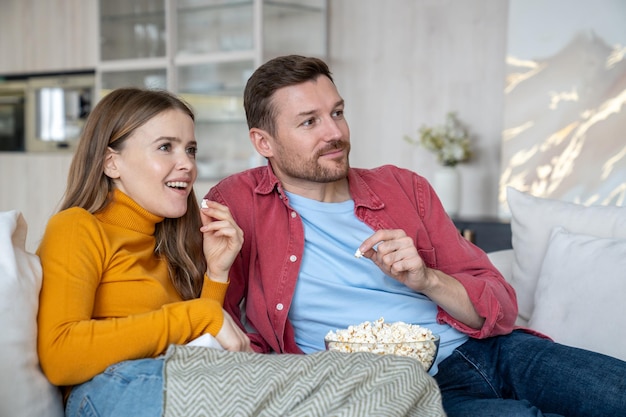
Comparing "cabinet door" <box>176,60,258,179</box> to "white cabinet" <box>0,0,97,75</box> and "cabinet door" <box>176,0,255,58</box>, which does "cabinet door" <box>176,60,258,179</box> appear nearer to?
"cabinet door" <box>176,0,255,58</box>

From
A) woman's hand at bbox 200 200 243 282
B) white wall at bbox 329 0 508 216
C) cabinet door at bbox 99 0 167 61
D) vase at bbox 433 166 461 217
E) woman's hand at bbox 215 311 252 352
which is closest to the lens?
woman's hand at bbox 215 311 252 352

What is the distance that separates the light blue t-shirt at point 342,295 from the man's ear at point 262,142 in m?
0.25

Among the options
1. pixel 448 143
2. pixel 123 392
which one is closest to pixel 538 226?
pixel 123 392

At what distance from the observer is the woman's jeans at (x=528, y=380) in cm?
170

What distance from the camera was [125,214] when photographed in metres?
1.86

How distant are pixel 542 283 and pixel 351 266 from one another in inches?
22.9

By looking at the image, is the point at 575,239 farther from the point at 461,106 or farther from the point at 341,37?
the point at 341,37

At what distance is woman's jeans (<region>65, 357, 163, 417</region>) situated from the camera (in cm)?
137

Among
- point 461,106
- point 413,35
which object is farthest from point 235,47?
point 461,106

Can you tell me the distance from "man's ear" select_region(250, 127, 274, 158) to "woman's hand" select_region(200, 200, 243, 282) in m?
0.40

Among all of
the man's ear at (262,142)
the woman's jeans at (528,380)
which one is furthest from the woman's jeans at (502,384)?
the man's ear at (262,142)

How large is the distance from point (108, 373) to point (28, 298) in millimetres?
210

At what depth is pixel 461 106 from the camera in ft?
15.5

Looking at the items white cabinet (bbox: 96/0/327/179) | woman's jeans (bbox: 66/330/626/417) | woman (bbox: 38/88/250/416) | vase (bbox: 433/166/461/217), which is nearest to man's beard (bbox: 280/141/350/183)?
woman (bbox: 38/88/250/416)
